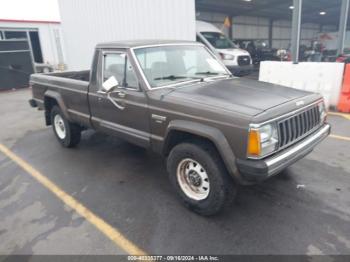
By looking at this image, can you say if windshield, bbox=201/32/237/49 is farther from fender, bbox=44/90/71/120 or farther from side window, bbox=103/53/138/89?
side window, bbox=103/53/138/89

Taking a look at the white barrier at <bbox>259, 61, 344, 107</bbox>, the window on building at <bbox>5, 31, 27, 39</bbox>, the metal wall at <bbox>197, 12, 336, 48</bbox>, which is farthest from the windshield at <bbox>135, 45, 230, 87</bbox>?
the window on building at <bbox>5, 31, 27, 39</bbox>

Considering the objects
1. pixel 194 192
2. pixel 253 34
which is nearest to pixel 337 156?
pixel 194 192

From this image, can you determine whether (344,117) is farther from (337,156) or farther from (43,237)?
(43,237)

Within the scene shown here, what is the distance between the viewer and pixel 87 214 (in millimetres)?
3248

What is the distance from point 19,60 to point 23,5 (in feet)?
26.5

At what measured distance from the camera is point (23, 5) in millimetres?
19094

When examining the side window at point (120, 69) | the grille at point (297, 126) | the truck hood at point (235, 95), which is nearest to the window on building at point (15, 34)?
the side window at point (120, 69)

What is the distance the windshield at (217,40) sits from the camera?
1239 centimetres

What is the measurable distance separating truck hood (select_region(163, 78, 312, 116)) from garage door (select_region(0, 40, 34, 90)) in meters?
12.8

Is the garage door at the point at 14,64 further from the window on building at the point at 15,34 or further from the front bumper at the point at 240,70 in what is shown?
the front bumper at the point at 240,70

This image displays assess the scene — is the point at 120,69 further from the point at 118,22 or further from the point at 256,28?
the point at 256,28

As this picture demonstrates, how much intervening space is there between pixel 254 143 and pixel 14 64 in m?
14.1

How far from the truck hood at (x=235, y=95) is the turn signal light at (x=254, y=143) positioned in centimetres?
19

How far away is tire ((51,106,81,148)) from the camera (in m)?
5.09
